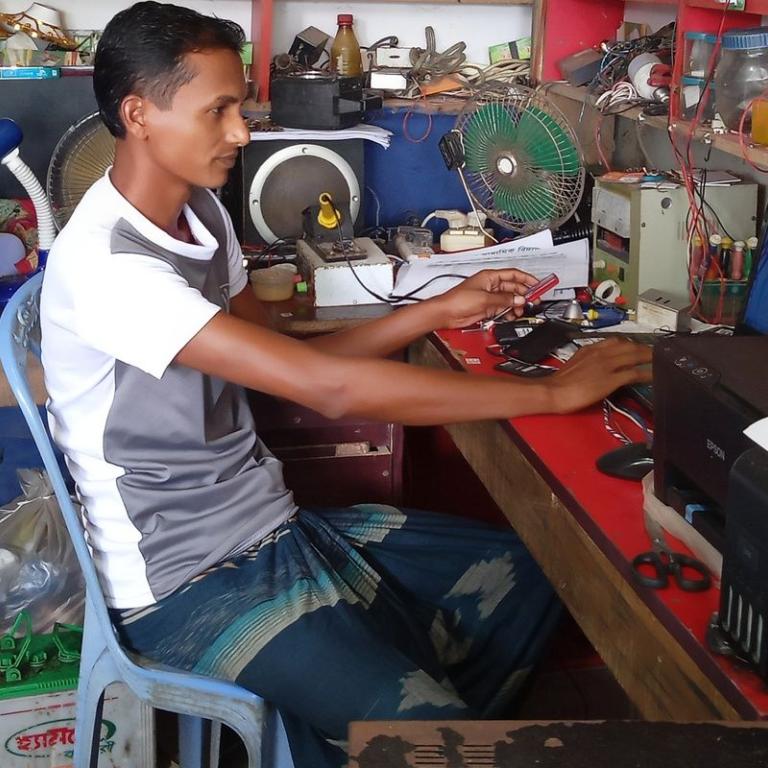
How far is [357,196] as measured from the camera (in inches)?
94.4

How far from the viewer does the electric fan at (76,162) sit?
214 centimetres

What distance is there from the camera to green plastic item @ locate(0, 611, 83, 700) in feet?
5.72

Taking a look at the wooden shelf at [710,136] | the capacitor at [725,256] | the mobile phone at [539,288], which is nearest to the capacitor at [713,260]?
the capacitor at [725,256]

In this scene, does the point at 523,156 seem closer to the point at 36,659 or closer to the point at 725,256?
the point at 725,256

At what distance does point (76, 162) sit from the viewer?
2.17 m

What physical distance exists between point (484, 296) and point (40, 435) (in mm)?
783

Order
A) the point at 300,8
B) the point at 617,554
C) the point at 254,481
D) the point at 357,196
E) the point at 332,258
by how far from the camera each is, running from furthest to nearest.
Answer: the point at 300,8, the point at 357,196, the point at 332,258, the point at 254,481, the point at 617,554

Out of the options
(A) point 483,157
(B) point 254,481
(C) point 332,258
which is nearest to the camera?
(B) point 254,481

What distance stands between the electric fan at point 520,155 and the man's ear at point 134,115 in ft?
3.02

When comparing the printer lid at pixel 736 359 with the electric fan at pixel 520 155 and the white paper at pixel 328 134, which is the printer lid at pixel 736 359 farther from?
the white paper at pixel 328 134

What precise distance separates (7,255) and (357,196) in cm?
74

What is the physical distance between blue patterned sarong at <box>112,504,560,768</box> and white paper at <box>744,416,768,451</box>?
0.54m

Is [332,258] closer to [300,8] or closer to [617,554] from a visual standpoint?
[300,8]

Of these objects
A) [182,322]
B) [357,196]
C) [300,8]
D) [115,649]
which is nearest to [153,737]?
[115,649]
